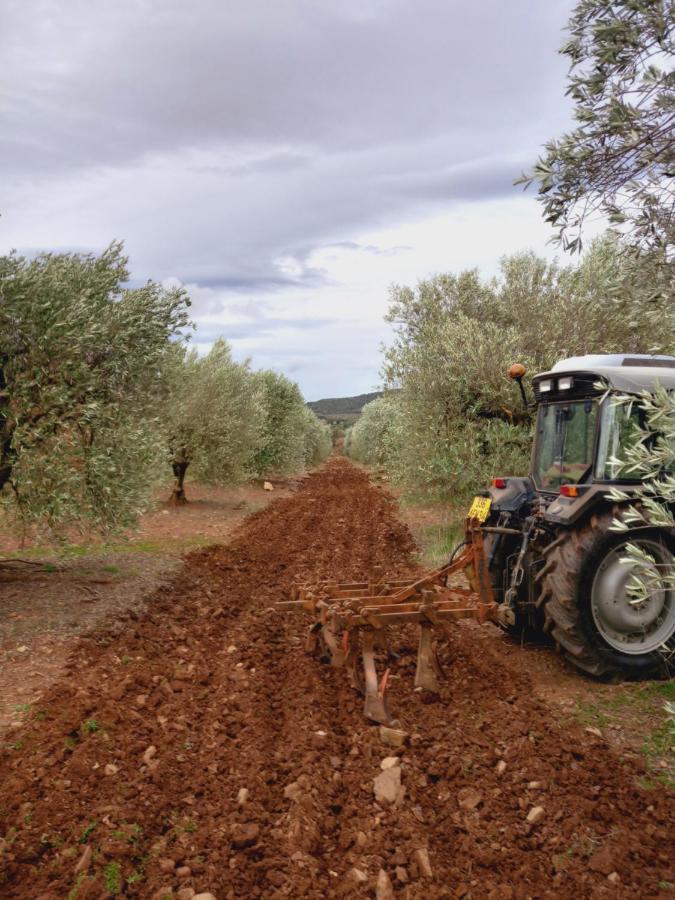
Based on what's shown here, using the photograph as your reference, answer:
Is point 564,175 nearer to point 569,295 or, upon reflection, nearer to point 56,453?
point 56,453

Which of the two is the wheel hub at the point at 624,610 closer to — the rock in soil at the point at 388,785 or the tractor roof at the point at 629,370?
the tractor roof at the point at 629,370

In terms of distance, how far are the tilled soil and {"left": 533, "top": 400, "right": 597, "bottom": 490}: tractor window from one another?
1.89m

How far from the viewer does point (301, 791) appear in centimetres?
400

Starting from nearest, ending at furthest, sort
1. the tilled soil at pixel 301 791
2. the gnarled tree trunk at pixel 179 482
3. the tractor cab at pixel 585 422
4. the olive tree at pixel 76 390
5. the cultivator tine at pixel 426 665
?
the tilled soil at pixel 301 791 < the cultivator tine at pixel 426 665 < the tractor cab at pixel 585 422 < the olive tree at pixel 76 390 < the gnarled tree trunk at pixel 179 482

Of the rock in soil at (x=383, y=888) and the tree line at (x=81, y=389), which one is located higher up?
the tree line at (x=81, y=389)

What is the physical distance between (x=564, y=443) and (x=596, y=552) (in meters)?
1.43

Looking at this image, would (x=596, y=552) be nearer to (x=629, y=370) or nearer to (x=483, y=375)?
(x=629, y=370)

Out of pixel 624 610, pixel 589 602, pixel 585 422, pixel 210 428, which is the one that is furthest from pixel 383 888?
pixel 210 428

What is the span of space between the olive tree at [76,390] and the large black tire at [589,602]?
5643 millimetres

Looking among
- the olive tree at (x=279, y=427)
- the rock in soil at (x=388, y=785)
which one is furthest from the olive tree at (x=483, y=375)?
the olive tree at (x=279, y=427)

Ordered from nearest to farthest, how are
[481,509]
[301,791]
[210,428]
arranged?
[301,791], [481,509], [210,428]

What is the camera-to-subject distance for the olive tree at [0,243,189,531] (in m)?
8.06

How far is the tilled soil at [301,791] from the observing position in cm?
332

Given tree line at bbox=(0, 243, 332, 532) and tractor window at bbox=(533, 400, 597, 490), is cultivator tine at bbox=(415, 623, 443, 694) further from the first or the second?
tree line at bbox=(0, 243, 332, 532)
